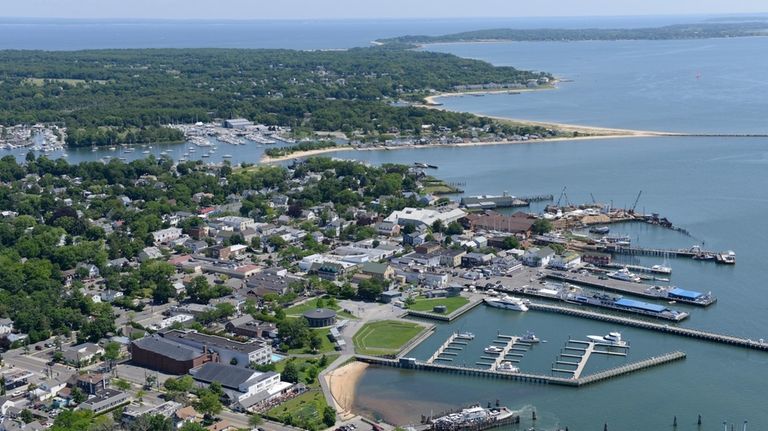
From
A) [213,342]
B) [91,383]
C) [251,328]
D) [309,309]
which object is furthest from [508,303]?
[91,383]

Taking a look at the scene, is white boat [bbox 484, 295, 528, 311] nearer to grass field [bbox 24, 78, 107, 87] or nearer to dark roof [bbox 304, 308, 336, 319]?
dark roof [bbox 304, 308, 336, 319]

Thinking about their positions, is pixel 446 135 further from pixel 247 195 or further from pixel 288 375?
pixel 288 375

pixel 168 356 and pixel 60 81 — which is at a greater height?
pixel 60 81

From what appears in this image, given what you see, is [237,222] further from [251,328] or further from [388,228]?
[251,328]

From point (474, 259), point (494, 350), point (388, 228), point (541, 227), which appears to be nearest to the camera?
point (494, 350)

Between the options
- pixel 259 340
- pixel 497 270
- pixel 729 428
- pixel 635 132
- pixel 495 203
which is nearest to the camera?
pixel 729 428

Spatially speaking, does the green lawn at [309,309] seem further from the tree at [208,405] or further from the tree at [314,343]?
the tree at [208,405]

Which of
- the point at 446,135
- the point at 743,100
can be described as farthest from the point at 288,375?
the point at 743,100
